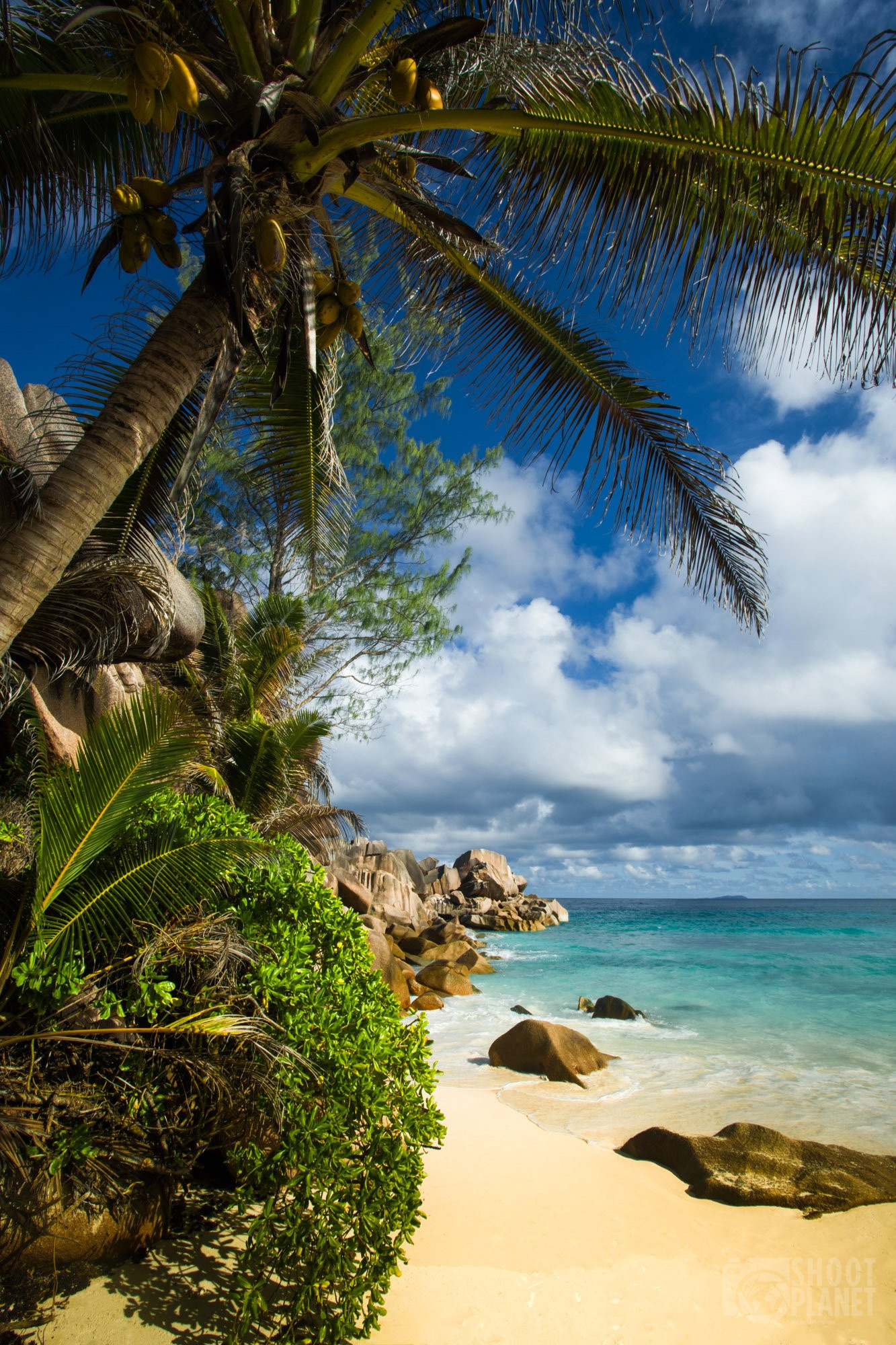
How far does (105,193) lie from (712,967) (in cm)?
2707

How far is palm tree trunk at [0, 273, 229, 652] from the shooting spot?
257 centimetres

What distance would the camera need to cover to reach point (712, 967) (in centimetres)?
2536

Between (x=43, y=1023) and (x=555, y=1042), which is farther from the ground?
(x=43, y=1023)

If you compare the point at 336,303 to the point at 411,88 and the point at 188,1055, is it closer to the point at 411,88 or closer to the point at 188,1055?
the point at 411,88

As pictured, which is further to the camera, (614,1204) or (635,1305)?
(614,1204)

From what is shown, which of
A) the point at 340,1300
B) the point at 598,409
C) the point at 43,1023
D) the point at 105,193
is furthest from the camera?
→ the point at 598,409

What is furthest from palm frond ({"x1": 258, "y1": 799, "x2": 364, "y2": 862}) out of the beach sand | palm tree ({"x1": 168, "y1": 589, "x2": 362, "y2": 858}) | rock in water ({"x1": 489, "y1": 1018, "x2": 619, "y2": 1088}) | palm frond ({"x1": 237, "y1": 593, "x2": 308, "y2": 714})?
the beach sand

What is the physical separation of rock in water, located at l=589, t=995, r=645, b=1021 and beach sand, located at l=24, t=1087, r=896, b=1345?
29.3ft

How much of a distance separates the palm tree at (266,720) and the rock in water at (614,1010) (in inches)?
232

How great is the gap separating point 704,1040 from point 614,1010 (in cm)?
212

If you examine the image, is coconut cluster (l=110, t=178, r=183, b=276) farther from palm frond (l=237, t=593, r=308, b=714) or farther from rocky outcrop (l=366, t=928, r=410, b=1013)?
rocky outcrop (l=366, t=928, r=410, b=1013)

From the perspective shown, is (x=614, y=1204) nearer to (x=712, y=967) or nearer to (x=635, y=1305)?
(x=635, y=1305)

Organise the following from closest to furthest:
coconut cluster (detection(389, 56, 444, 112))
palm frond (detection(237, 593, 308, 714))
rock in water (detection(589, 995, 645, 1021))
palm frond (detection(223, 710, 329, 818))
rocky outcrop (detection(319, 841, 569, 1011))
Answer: coconut cluster (detection(389, 56, 444, 112))
palm frond (detection(223, 710, 329, 818))
palm frond (detection(237, 593, 308, 714))
rock in water (detection(589, 995, 645, 1021))
rocky outcrop (detection(319, 841, 569, 1011))

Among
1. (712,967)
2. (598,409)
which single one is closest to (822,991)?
(712,967)
